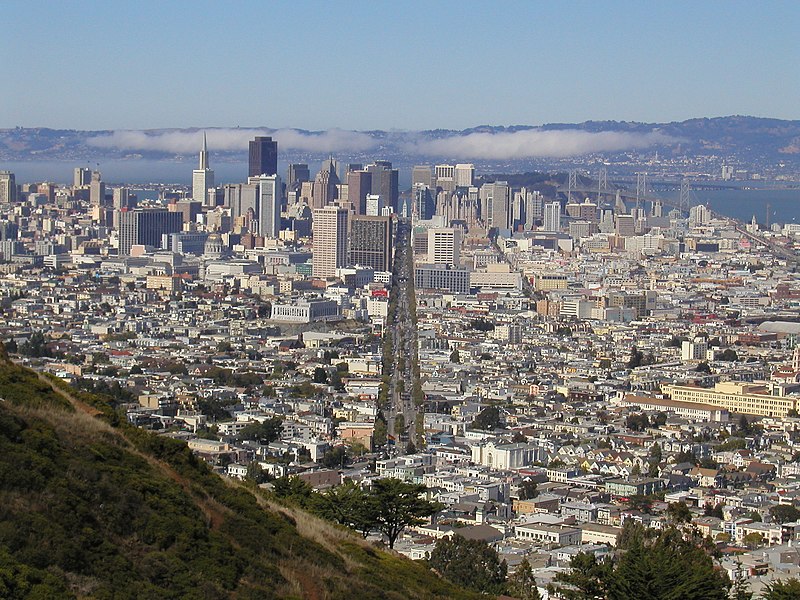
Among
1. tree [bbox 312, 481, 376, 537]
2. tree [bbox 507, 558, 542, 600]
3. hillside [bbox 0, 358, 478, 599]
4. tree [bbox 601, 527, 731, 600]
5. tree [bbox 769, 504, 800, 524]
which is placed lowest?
tree [bbox 769, 504, 800, 524]

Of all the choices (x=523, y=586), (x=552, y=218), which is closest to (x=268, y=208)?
(x=552, y=218)

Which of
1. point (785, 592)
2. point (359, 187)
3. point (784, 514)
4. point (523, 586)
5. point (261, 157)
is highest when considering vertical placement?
point (785, 592)

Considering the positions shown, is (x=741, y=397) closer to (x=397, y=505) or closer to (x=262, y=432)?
(x=262, y=432)

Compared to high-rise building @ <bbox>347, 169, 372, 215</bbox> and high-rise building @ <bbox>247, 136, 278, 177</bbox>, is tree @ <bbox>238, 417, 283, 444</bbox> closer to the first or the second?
high-rise building @ <bbox>347, 169, 372, 215</bbox>

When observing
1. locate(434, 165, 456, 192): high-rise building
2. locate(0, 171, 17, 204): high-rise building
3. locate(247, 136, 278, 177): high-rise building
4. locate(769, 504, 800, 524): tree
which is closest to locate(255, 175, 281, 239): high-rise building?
locate(247, 136, 278, 177): high-rise building

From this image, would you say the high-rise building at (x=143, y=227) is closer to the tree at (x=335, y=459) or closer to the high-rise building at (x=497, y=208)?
the high-rise building at (x=497, y=208)

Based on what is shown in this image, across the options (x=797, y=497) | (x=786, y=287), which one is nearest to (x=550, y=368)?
(x=797, y=497)
